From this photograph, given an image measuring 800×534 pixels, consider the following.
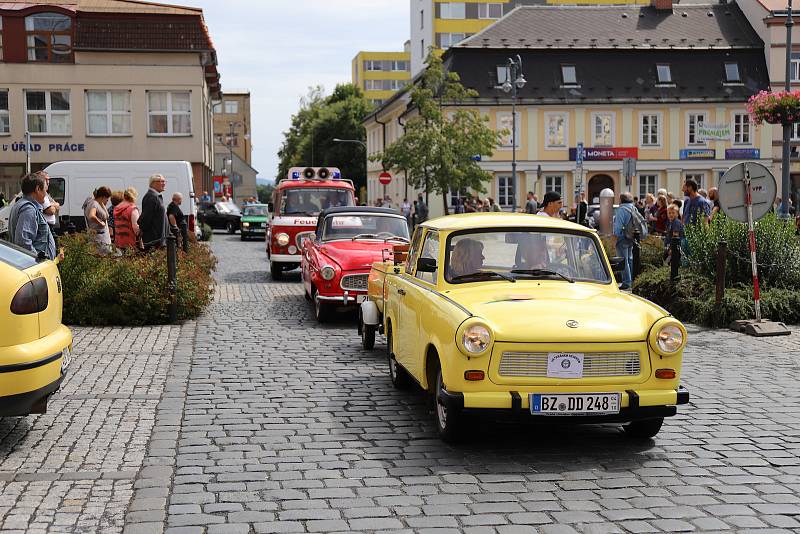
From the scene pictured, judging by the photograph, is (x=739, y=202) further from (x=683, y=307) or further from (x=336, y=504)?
(x=336, y=504)

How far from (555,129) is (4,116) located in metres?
28.2

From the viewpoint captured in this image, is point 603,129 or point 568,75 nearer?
point 568,75

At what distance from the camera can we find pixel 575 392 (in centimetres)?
640

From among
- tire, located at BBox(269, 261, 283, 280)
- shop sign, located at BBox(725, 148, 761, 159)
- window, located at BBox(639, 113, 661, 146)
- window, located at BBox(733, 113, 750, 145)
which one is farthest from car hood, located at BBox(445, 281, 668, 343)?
window, located at BBox(733, 113, 750, 145)

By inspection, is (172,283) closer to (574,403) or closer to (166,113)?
(574,403)

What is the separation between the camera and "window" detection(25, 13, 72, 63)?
144 feet

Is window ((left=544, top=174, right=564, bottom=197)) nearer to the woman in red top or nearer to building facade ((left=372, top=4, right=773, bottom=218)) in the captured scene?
building facade ((left=372, top=4, right=773, bottom=218))

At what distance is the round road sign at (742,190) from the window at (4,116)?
123ft

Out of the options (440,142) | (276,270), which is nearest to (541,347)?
(276,270)

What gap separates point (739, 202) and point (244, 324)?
6.76m

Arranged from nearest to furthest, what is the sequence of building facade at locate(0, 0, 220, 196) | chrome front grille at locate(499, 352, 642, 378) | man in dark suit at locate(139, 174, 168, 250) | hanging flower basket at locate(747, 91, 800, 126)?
1. chrome front grille at locate(499, 352, 642, 378)
2. man in dark suit at locate(139, 174, 168, 250)
3. hanging flower basket at locate(747, 91, 800, 126)
4. building facade at locate(0, 0, 220, 196)

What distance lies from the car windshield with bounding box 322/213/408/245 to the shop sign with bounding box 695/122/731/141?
43966mm

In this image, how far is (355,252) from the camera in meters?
14.0

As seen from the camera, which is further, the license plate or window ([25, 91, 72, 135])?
window ([25, 91, 72, 135])
